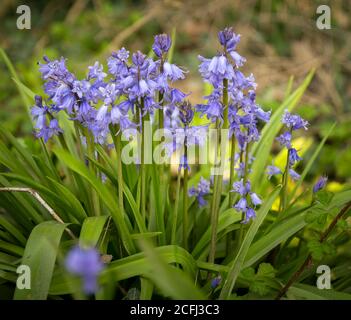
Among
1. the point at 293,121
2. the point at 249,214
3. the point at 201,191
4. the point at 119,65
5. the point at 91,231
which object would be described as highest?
the point at 119,65

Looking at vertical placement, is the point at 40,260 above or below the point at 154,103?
below

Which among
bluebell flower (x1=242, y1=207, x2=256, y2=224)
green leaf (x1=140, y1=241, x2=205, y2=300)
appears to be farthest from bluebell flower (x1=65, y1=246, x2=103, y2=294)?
bluebell flower (x1=242, y1=207, x2=256, y2=224)

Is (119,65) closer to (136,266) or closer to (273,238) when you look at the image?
(136,266)

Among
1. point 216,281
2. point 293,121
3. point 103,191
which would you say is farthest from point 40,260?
point 293,121

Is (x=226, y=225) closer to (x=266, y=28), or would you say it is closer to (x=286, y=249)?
(x=286, y=249)

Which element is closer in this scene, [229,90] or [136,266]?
[136,266]

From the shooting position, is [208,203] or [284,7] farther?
[284,7]

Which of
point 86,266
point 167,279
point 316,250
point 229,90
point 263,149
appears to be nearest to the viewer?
point 86,266
